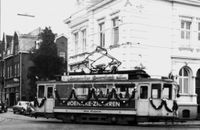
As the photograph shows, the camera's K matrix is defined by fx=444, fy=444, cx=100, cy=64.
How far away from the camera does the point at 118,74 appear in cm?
2617

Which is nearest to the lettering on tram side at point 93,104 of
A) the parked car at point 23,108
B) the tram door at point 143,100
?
the tram door at point 143,100

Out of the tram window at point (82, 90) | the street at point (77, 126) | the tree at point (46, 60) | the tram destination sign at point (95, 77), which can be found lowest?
the street at point (77, 126)

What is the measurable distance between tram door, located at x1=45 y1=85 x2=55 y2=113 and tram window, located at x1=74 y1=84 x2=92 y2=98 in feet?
5.89

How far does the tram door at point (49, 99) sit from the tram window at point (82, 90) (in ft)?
5.89

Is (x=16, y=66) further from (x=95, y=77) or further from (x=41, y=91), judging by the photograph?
(x=95, y=77)

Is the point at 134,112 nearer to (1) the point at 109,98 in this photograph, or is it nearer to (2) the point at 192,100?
(1) the point at 109,98

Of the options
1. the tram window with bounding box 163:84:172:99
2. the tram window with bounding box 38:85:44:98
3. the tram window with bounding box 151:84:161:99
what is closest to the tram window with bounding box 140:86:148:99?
the tram window with bounding box 151:84:161:99

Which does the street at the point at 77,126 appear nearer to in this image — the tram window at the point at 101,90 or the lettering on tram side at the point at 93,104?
the lettering on tram side at the point at 93,104

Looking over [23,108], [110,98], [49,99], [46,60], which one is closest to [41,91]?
[49,99]

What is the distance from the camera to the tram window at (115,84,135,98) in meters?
25.6

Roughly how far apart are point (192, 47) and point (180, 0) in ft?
12.2

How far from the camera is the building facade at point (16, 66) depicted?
2534 inches

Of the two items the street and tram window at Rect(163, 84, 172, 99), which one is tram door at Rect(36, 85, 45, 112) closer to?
the street

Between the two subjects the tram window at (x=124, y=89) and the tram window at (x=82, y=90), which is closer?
the tram window at (x=124, y=89)
